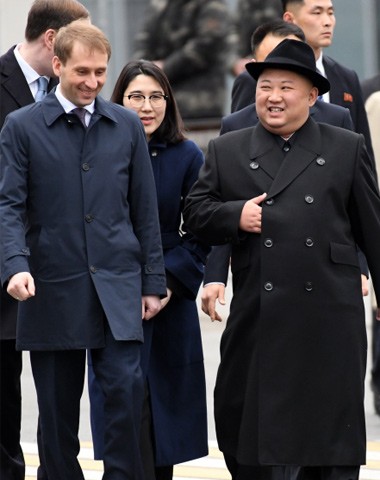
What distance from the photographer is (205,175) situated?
19.6ft

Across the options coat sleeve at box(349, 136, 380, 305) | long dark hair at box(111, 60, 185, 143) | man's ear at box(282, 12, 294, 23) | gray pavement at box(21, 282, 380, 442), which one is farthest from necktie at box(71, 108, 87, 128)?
gray pavement at box(21, 282, 380, 442)

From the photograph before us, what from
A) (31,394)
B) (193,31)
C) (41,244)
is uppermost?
(193,31)

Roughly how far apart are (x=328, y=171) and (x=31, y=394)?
469 cm

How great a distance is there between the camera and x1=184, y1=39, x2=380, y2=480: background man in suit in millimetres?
5707

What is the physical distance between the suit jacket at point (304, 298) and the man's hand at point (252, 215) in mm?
22

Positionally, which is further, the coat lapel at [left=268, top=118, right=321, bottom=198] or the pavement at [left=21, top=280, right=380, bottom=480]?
the pavement at [left=21, top=280, right=380, bottom=480]

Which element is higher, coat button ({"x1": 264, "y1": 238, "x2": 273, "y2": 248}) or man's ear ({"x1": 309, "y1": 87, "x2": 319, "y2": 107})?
man's ear ({"x1": 309, "y1": 87, "x2": 319, "y2": 107})

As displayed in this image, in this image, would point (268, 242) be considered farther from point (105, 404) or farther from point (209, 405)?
point (209, 405)

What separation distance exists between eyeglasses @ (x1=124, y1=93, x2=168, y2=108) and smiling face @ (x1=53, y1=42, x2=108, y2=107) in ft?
1.93

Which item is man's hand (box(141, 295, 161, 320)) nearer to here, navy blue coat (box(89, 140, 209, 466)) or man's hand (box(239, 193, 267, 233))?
navy blue coat (box(89, 140, 209, 466))

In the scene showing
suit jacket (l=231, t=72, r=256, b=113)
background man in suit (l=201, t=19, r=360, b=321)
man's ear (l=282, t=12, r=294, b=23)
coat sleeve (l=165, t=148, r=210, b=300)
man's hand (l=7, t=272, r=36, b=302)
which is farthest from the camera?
man's ear (l=282, t=12, r=294, b=23)

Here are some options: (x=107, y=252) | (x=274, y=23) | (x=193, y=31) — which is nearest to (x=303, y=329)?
(x=107, y=252)

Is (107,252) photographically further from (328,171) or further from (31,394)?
(31,394)

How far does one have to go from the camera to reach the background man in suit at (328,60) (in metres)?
7.24
